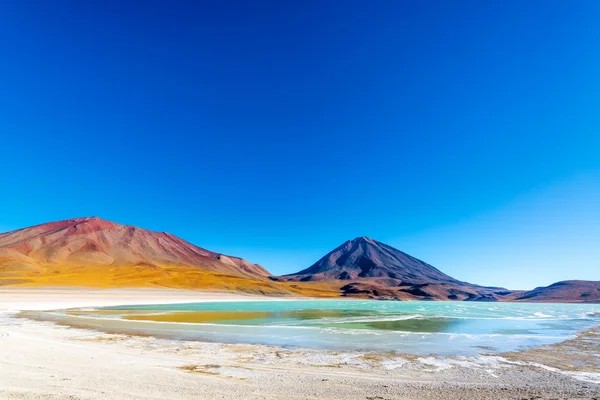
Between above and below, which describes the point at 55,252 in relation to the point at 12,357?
above

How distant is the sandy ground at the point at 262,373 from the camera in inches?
361

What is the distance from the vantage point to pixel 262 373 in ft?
38.2

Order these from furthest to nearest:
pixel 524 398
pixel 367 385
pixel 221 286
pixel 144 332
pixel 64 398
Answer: pixel 221 286, pixel 144 332, pixel 367 385, pixel 524 398, pixel 64 398

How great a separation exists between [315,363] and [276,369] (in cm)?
192

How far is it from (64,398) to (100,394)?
0.72 m

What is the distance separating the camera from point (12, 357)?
40.9 ft

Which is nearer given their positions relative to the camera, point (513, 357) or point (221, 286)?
point (513, 357)

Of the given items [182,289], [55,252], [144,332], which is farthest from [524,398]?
[55,252]

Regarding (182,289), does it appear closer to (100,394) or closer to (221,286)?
(221,286)

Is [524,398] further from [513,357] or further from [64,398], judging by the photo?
[64,398]

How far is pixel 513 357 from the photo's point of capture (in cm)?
1588

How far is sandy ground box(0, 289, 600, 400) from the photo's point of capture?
9.18m

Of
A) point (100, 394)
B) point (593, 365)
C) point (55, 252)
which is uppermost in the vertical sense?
point (55, 252)

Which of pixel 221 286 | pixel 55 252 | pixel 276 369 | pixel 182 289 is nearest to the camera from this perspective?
pixel 276 369
